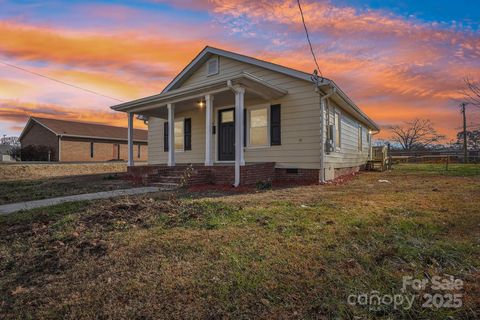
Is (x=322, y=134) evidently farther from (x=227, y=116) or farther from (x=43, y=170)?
(x=43, y=170)

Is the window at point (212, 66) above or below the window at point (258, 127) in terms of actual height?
above

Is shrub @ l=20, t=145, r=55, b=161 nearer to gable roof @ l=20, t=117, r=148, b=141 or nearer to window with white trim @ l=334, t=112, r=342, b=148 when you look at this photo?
gable roof @ l=20, t=117, r=148, b=141

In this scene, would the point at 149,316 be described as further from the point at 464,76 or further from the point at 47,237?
the point at 464,76

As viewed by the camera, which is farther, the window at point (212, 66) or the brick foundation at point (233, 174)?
the window at point (212, 66)

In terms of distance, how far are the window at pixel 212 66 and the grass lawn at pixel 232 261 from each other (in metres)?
9.11

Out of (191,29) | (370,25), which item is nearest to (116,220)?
(191,29)

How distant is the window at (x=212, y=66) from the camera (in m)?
12.4

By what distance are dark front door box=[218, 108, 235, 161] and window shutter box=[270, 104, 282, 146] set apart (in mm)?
1809

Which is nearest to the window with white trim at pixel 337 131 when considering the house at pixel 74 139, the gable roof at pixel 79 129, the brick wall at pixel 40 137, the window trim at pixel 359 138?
the window trim at pixel 359 138

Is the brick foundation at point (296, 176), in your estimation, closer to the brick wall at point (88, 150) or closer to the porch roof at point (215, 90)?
the porch roof at point (215, 90)

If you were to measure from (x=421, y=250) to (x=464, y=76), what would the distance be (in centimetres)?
1326

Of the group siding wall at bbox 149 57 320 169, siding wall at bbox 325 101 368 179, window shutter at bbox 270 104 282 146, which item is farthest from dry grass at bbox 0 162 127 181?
siding wall at bbox 325 101 368 179

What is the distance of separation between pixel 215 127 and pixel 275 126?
2.90 meters

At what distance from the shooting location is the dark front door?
1153 centimetres
